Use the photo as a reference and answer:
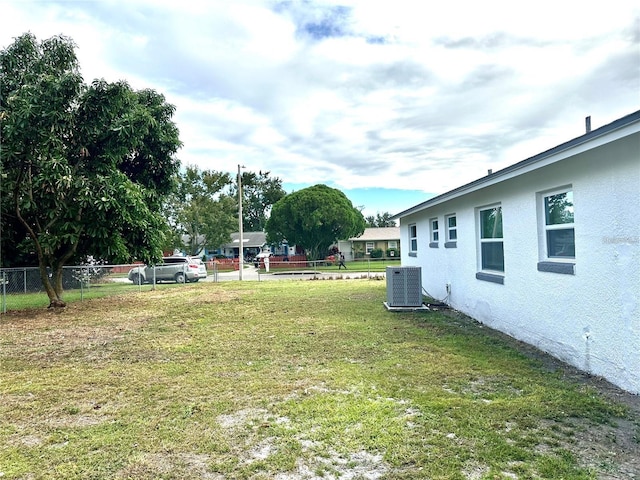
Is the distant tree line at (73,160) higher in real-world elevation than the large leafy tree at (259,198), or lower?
lower

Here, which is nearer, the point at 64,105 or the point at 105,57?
the point at 64,105

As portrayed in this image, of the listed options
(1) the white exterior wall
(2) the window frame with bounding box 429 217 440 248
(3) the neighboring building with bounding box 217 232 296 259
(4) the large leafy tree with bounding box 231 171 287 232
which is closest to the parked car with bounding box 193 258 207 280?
(2) the window frame with bounding box 429 217 440 248

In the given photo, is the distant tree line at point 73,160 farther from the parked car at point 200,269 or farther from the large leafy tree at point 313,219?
→ the large leafy tree at point 313,219

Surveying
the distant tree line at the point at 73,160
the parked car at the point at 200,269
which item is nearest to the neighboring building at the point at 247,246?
the parked car at the point at 200,269

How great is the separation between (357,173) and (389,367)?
1385 inches

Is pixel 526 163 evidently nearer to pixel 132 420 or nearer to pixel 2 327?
pixel 132 420

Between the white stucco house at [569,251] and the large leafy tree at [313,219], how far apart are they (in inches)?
1044

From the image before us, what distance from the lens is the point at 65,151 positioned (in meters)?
9.54

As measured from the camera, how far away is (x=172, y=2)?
330 inches

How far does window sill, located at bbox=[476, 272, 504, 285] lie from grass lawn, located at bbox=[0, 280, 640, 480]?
0.97 metres

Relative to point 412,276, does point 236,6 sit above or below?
above

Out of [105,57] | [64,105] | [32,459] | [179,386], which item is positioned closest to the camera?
[32,459]

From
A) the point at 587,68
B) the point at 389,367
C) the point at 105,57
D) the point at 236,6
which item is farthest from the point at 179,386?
the point at 105,57

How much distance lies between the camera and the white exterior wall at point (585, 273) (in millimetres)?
4016
